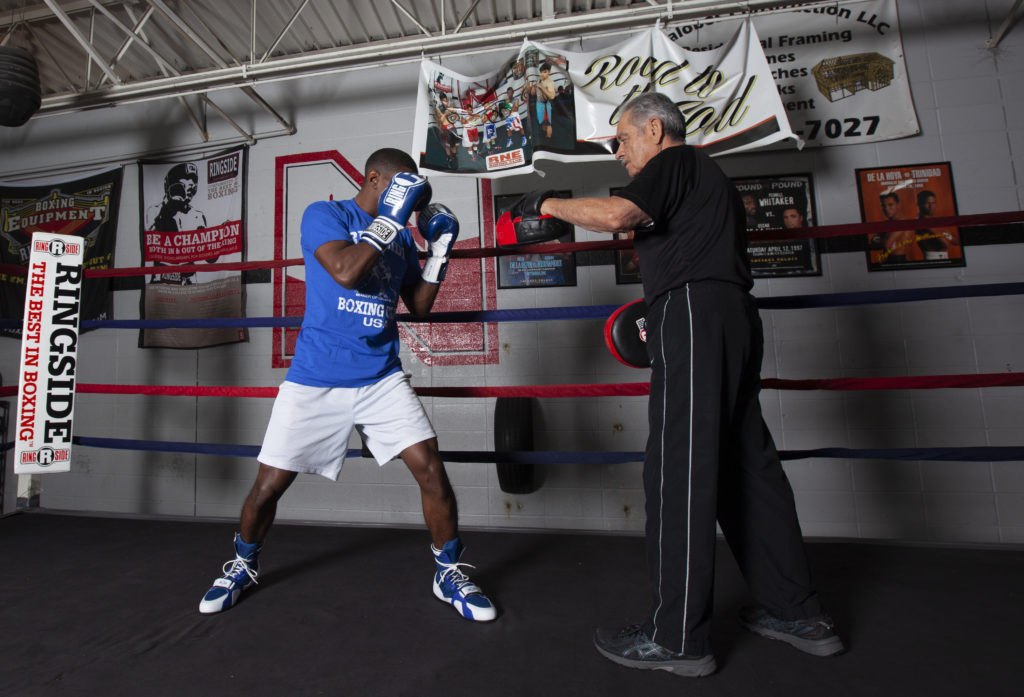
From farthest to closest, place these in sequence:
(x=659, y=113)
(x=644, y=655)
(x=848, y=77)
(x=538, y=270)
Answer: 1. (x=538, y=270)
2. (x=848, y=77)
3. (x=659, y=113)
4. (x=644, y=655)

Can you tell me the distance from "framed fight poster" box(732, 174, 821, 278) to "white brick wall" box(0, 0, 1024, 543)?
7cm

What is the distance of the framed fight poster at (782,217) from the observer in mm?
2756

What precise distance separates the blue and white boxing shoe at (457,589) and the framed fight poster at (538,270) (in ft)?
5.79

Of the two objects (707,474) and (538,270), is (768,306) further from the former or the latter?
(538,270)

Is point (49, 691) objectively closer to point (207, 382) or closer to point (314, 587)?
point (314, 587)

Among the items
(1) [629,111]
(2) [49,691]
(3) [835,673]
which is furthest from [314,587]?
(1) [629,111]

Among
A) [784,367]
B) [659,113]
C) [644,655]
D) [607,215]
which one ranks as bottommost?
[644,655]

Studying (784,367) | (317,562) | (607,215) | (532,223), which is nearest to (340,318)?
(532,223)

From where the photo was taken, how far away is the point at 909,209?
2697 millimetres

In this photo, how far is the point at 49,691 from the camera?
1.03m

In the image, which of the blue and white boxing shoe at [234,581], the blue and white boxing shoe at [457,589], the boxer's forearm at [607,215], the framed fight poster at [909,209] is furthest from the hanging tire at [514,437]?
the framed fight poster at [909,209]

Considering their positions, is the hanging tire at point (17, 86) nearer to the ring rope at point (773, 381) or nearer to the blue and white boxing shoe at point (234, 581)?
the ring rope at point (773, 381)

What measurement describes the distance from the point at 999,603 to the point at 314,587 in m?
1.86

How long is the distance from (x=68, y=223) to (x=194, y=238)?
40.1 inches
